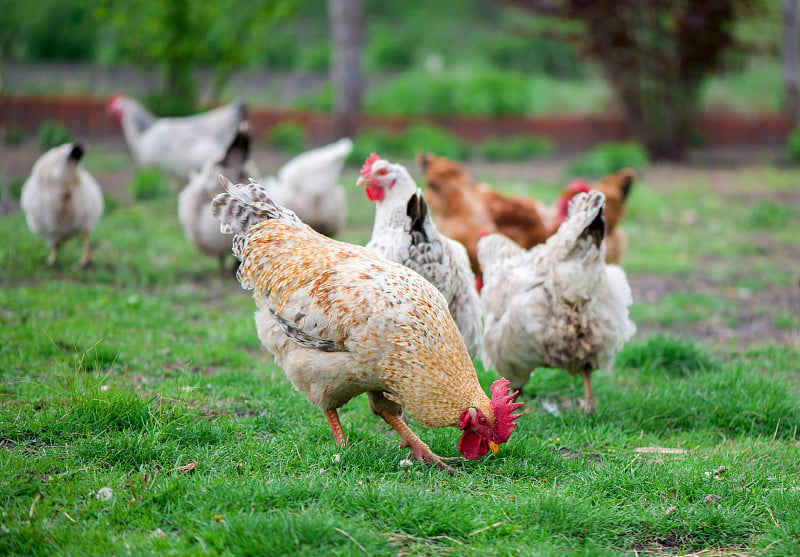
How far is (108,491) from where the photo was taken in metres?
3.26

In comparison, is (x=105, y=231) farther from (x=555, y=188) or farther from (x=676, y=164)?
(x=676, y=164)

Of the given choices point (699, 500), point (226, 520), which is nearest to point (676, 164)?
A: point (699, 500)

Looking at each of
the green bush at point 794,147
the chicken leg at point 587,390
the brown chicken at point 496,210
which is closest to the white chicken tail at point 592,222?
the chicken leg at point 587,390

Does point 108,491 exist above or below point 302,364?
below

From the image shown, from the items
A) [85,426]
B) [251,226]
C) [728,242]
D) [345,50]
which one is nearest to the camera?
[85,426]

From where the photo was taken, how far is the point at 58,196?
22.2ft

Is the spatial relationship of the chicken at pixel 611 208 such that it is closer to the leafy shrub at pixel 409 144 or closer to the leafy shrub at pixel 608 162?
the leafy shrub at pixel 608 162

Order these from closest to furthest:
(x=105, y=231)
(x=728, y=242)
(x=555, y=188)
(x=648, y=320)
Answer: (x=648, y=320) < (x=105, y=231) < (x=728, y=242) < (x=555, y=188)

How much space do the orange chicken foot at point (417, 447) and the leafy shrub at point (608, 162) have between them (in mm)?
10457

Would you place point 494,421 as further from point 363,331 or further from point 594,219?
point 594,219

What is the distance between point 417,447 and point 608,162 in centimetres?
1110

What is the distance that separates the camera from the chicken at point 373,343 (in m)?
3.47

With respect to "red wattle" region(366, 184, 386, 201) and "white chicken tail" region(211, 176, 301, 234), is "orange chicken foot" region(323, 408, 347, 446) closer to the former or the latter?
"white chicken tail" region(211, 176, 301, 234)

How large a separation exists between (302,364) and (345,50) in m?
13.1
